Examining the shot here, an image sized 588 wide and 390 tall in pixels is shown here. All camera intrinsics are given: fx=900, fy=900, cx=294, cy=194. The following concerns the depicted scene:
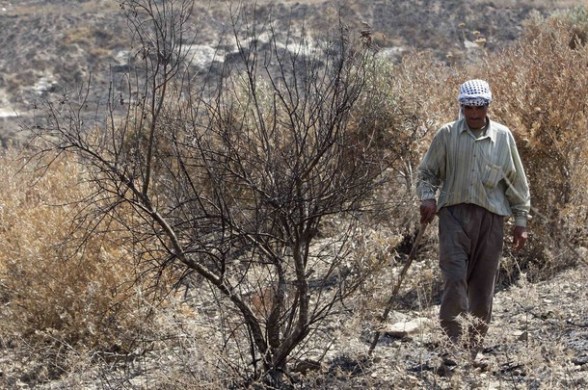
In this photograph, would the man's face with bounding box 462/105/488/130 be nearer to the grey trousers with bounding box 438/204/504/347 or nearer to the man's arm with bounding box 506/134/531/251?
the man's arm with bounding box 506/134/531/251

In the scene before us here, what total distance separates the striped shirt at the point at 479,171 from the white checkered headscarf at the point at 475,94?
5.6 inches

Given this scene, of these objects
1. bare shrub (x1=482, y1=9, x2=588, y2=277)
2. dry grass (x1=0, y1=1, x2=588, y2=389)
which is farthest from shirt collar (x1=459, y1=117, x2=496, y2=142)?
bare shrub (x1=482, y1=9, x2=588, y2=277)

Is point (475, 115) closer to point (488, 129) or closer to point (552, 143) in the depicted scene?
point (488, 129)

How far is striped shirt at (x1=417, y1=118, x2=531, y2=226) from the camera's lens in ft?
15.3

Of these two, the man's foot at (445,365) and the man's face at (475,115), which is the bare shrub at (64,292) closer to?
the man's foot at (445,365)

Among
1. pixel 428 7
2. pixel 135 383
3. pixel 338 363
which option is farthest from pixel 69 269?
pixel 428 7

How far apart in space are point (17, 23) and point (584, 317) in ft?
76.8

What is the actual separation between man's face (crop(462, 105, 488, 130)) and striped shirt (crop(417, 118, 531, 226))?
4cm

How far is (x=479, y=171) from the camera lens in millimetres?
4656

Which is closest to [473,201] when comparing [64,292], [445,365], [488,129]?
[488,129]

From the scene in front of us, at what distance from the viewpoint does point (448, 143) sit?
4.74 m

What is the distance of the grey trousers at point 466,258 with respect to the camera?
15.2ft

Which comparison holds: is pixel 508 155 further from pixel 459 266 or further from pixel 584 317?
pixel 584 317

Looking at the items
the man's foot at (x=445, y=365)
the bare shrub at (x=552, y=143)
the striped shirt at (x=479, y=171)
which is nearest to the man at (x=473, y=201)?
the striped shirt at (x=479, y=171)
